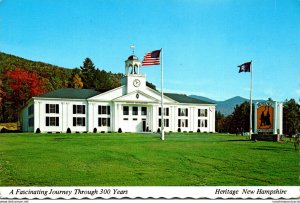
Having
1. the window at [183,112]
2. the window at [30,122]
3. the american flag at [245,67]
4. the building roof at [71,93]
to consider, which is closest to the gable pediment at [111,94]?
the building roof at [71,93]

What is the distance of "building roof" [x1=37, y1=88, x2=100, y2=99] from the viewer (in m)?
31.1

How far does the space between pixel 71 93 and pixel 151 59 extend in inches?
706

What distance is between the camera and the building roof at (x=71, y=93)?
31125 millimetres

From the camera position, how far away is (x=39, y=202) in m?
7.75

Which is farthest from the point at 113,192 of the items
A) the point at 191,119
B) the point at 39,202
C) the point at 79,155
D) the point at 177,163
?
the point at 191,119

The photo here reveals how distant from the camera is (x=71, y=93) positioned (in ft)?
107

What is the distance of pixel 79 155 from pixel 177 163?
11.0 feet

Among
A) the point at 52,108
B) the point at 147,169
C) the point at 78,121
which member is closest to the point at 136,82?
the point at 78,121

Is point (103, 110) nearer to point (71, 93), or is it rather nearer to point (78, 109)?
point (78, 109)

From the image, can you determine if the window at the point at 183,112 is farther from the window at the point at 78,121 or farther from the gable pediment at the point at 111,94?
the window at the point at 78,121

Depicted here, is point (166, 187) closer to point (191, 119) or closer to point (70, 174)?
point (70, 174)

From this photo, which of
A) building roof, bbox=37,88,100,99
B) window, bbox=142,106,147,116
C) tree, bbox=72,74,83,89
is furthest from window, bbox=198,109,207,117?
tree, bbox=72,74,83,89

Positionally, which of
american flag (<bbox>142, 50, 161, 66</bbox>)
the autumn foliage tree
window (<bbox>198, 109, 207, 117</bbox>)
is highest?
american flag (<bbox>142, 50, 161, 66</bbox>)

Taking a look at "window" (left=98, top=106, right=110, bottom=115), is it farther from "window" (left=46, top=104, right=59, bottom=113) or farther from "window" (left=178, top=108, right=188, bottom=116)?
"window" (left=178, top=108, right=188, bottom=116)
